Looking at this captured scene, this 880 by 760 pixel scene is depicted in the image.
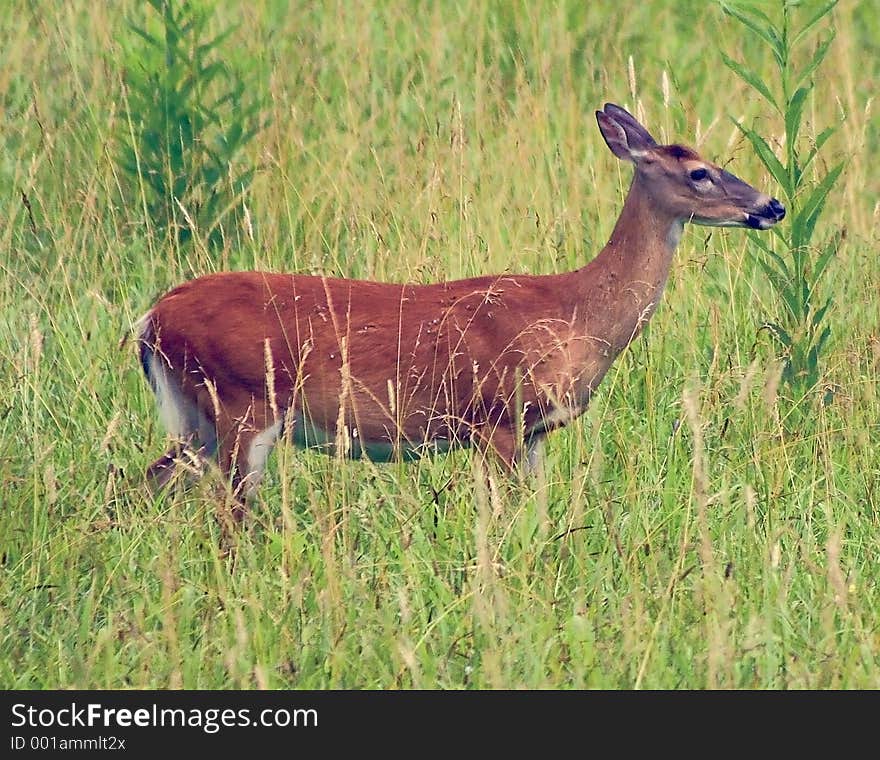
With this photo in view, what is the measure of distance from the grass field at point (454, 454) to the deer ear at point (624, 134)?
224 millimetres

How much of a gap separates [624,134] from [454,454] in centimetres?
125

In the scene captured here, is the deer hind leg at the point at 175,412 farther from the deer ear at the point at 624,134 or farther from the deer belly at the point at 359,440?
the deer ear at the point at 624,134

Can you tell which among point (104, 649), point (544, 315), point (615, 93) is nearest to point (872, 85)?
point (615, 93)

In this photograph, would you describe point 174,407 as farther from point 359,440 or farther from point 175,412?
point 359,440

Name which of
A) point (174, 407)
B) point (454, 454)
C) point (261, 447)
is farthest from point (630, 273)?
point (174, 407)

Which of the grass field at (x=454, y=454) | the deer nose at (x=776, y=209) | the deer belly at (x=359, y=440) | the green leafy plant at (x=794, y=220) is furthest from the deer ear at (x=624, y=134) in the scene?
the deer belly at (x=359, y=440)

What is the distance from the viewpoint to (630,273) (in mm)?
5391

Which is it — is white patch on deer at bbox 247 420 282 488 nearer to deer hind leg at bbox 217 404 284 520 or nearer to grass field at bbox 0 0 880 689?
deer hind leg at bbox 217 404 284 520

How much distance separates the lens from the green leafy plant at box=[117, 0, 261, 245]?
21.3ft

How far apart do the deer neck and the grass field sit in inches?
9.4

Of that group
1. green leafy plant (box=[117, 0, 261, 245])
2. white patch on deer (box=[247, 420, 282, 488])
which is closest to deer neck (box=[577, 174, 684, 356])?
white patch on deer (box=[247, 420, 282, 488])

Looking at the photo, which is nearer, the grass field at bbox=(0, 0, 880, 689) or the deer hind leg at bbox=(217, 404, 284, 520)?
the grass field at bbox=(0, 0, 880, 689)

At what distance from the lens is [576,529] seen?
4.14 metres

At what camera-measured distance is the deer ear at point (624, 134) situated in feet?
18.3
